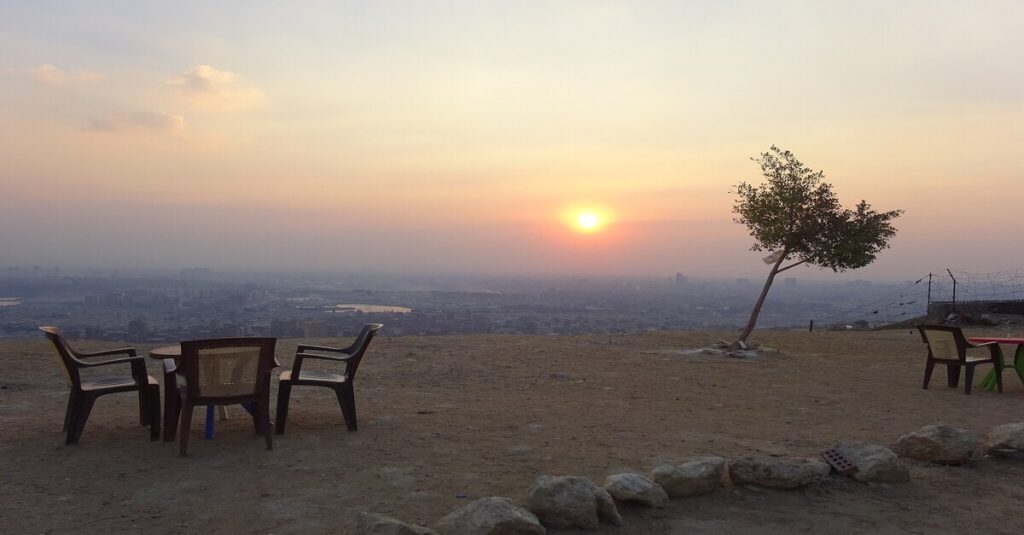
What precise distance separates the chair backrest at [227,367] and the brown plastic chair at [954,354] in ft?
28.7

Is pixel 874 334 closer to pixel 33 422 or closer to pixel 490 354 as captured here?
pixel 490 354

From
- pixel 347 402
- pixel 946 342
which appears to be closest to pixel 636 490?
pixel 347 402

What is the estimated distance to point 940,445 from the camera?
5754 millimetres

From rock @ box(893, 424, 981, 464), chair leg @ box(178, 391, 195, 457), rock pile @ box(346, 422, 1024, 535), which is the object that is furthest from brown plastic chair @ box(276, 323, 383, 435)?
rock @ box(893, 424, 981, 464)

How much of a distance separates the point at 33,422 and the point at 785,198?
13.9 metres

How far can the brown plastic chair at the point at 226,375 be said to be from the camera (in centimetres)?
540

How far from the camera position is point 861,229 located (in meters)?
15.0

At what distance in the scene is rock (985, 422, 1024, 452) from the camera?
19.3ft

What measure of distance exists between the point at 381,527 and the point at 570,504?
119 cm

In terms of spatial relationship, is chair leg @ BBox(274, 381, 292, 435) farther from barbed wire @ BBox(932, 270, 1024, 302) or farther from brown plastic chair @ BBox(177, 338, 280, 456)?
barbed wire @ BBox(932, 270, 1024, 302)

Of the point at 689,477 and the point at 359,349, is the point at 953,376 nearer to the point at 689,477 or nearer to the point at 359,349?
the point at 689,477

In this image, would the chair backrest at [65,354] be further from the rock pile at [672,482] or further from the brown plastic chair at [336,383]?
the rock pile at [672,482]

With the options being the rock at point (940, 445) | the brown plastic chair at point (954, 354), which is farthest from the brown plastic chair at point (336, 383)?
the brown plastic chair at point (954, 354)

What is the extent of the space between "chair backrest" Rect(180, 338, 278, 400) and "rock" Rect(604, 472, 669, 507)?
2814 mm
